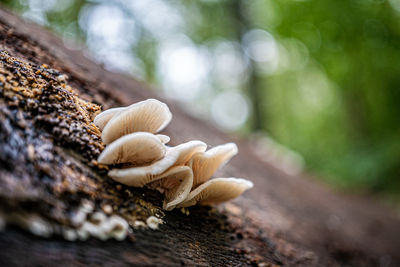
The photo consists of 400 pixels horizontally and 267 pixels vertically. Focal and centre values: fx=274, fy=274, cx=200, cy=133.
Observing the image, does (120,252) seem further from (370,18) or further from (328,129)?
(328,129)

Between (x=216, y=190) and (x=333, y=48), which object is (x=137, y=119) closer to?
(x=216, y=190)

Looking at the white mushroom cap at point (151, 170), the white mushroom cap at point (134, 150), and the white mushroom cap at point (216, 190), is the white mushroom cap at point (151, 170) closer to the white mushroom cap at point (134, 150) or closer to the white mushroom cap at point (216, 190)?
the white mushroom cap at point (134, 150)

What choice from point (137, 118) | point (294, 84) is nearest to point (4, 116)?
point (137, 118)

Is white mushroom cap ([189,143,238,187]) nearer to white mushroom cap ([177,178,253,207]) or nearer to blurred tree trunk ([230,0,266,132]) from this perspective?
white mushroom cap ([177,178,253,207])

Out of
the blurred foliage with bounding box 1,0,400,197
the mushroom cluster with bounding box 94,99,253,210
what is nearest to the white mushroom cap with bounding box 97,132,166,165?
the mushroom cluster with bounding box 94,99,253,210

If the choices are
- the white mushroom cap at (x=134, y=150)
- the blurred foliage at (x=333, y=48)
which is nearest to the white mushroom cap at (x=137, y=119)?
the white mushroom cap at (x=134, y=150)
